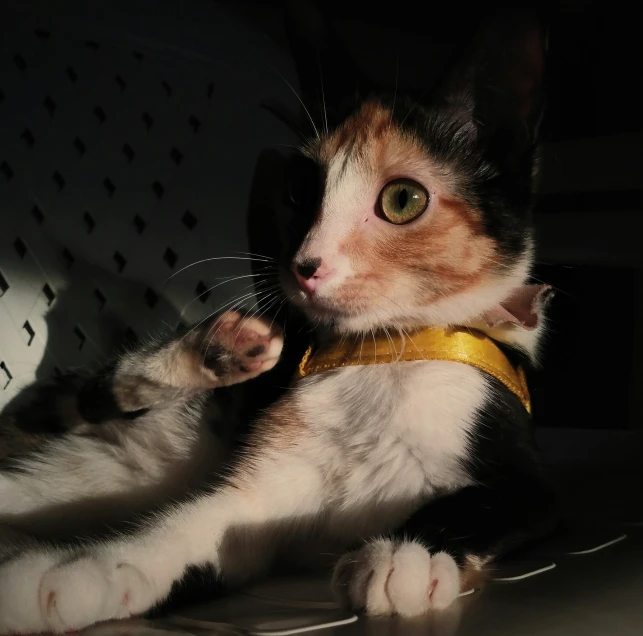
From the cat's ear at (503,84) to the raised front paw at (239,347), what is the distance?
40 cm

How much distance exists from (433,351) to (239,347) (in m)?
0.27

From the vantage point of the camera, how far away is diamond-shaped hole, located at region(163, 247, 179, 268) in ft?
4.91

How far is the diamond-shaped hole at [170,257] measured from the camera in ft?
4.91

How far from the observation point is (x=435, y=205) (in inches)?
35.6

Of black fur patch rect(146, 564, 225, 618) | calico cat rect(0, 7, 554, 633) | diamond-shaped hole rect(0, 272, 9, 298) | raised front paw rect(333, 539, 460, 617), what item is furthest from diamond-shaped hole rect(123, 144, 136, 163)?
raised front paw rect(333, 539, 460, 617)

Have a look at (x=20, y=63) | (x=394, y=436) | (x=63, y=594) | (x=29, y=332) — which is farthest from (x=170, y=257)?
(x=63, y=594)

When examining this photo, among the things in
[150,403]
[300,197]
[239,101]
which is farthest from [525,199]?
[239,101]

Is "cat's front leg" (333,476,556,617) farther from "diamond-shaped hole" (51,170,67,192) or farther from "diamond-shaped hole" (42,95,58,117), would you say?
"diamond-shaped hole" (42,95,58,117)

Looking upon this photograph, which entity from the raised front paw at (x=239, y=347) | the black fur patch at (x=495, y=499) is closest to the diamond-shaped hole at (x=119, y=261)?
the raised front paw at (x=239, y=347)

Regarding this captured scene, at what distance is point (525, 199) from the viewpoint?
38.2 inches

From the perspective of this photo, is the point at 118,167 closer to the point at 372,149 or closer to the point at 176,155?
the point at 176,155

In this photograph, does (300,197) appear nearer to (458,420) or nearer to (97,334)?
(458,420)

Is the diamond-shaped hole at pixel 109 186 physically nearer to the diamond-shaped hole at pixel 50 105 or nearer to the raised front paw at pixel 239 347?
the diamond-shaped hole at pixel 50 105

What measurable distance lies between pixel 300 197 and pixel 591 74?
34.6 inches
